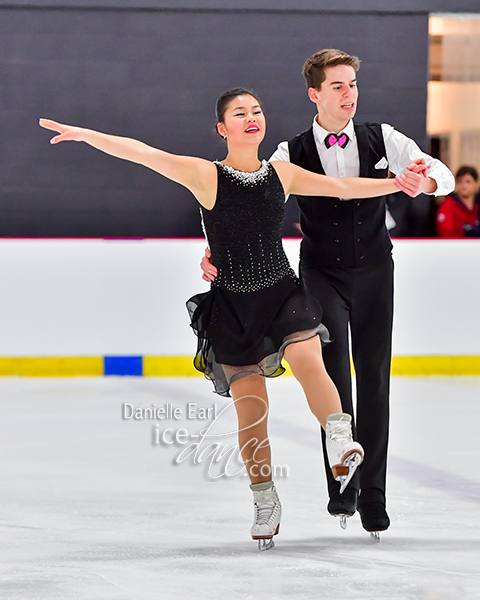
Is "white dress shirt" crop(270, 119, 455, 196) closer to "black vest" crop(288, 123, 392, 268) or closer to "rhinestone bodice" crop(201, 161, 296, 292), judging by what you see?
"black vest" crop(288, 123, 392, 268)

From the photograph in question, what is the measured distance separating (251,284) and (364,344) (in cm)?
47

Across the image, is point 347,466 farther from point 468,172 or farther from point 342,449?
point 468,172

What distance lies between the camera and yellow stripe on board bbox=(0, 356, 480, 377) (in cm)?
677

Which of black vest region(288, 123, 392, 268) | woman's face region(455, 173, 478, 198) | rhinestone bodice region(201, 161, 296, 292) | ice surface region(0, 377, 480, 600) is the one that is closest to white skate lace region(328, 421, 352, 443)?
ice surface region(0, 377, 480, 600)

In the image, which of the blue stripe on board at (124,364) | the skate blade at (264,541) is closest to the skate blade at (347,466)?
the skate blade at (264,541)

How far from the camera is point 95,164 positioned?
792cm

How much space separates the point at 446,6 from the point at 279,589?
6505 mm

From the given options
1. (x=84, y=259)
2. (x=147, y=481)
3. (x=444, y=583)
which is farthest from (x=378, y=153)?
(x=84, y=259)

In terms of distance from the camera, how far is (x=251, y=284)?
9.27ft

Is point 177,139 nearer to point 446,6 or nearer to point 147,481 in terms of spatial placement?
point 446,6

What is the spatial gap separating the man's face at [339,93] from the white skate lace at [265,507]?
1149 mm

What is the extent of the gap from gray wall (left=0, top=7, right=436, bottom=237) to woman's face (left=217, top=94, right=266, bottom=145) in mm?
5093

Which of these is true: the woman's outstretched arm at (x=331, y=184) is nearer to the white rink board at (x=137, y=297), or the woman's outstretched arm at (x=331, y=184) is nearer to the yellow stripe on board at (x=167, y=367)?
the white rink board at (x=137, y=297)

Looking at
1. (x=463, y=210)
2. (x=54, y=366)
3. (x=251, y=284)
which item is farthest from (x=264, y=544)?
(x=463, y=210)
